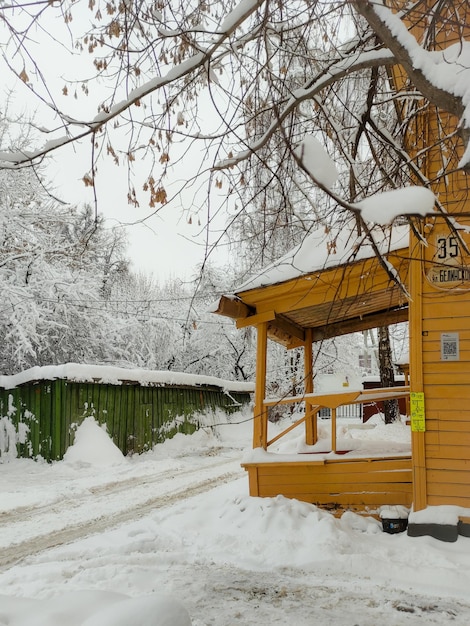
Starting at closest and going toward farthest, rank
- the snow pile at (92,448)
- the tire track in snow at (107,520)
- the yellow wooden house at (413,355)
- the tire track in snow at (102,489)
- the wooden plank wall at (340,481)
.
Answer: the yellow wooden house at (413,355) → the tire track in snow at (107,520) → the wooden plank wall at (340,481) → the tire track in snow at (102,489) → the snow pile at (92,448)

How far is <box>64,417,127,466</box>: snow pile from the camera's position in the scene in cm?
1170

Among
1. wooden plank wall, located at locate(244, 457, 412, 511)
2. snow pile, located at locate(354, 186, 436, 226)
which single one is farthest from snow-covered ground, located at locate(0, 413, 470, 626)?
snow pile, located at locate(354, 186, 436, 226)

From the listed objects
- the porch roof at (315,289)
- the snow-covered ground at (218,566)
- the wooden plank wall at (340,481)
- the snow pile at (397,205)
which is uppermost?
the porch roof at (315,289)

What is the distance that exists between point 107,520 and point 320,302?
393cm

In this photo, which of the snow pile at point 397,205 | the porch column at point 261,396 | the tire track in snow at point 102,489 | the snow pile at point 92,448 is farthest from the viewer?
the snow pile at point 92,448

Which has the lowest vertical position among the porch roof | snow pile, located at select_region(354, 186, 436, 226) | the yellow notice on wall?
the yellow notice on wall

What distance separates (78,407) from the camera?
12273 mm

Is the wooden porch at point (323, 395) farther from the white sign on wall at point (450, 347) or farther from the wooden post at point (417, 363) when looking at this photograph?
the white sign on wall at point (450, 347)

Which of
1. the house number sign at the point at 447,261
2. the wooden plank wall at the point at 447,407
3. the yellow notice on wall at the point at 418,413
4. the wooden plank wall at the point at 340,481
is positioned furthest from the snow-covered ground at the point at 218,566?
the house number sign at the point at 447,261

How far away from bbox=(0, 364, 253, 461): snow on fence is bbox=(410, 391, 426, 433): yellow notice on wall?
853 cm

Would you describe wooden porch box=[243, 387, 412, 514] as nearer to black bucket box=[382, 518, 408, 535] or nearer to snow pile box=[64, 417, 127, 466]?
black bucket box=[382, 518, 408, 535]

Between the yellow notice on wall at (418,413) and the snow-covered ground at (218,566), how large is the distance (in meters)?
1.05

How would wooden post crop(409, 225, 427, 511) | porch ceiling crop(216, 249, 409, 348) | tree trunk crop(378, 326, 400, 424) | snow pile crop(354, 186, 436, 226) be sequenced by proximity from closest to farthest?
snow pile crop(354, 186, 436, 226) → wooden post crop(409, 225, 427, 511) → porch ceiling crop(216, 249, 409, 348) → tree trunk crop(378, 326, 400, 424)

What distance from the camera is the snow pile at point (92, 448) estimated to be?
11695 mm
